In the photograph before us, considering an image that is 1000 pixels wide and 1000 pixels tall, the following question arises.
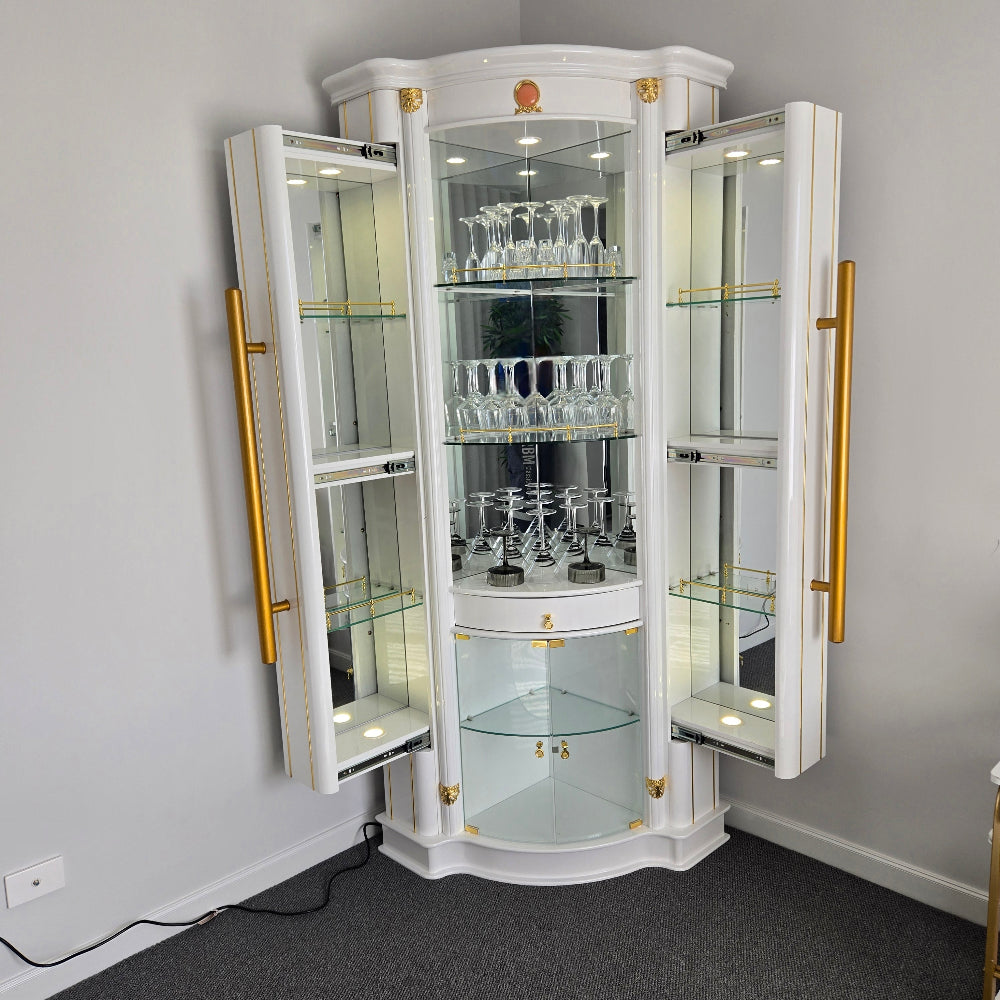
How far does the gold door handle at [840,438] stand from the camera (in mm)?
2115

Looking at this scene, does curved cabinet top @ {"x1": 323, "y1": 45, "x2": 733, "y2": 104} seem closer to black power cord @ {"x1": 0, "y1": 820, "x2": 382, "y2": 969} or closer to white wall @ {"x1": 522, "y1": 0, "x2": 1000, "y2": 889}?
white wall @ {"x1": 522, "y1": 0, "x2": 1000, "y2": 889}

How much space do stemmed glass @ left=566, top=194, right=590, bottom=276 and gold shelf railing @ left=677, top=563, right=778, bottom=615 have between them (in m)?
0.95

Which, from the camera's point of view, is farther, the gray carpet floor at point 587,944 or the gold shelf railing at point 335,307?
the gold shelf railing at point 335,307

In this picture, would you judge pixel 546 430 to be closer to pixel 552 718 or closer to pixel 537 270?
pixel 537 270

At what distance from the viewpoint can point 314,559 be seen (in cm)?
236

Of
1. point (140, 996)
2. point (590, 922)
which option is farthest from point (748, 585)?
point (140, 996)

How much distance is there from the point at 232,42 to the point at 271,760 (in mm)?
2039

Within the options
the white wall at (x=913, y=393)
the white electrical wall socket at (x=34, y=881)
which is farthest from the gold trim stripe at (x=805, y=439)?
the white electrical wall socket at (x=34, y=881)

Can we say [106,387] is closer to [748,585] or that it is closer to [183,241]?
[183,241]

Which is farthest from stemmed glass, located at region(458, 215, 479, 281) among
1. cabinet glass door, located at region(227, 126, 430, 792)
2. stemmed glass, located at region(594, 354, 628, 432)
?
stemmed glass, located at region(594, 354, 628, 432)

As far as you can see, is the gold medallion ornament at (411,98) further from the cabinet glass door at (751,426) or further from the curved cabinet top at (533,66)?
the cabinet glass door at (751,426)

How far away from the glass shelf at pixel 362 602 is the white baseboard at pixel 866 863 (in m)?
1.26

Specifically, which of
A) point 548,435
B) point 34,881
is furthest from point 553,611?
point 34,881

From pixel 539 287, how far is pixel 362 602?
40.8 inches
